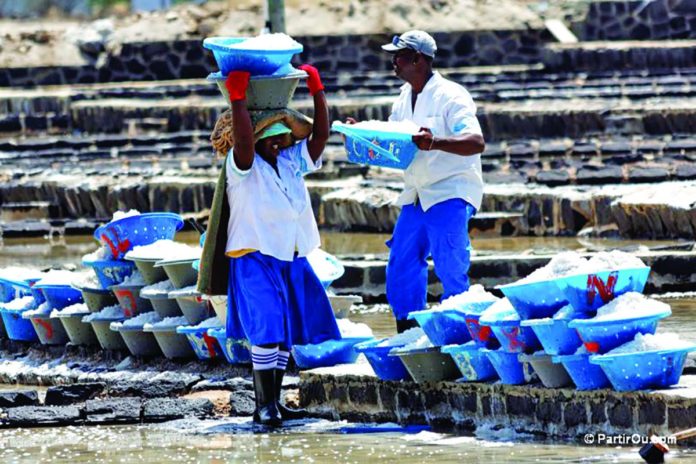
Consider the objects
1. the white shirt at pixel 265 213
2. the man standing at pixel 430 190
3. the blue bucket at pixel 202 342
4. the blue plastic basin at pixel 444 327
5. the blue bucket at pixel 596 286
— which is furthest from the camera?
the blue bucket at pixel 202 342

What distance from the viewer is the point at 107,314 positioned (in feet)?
32.9

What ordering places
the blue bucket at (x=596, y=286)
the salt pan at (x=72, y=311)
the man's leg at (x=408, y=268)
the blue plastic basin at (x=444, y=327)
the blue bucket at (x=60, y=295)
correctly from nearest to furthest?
the blue bucket at (x=596, y=286) < the blue plastic basin at (x=444, y=327) < the man's leg at (x=408, y=268) < the salt pan at (x=72, y=311) < the blue bucket at (x=60, y=295)

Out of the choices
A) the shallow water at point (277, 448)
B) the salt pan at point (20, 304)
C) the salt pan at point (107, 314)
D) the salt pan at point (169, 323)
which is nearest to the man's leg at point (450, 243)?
the shallow water at point (277, 448)

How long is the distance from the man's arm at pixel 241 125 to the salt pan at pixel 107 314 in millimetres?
2275

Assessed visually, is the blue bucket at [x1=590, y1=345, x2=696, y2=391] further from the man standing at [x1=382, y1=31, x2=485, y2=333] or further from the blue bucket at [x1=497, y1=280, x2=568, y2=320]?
the man standing at [x1=382, y1=31, x2=485, y2=333]

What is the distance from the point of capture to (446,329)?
7859 millimetres

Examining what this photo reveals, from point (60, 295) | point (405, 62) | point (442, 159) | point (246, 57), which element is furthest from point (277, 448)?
point (60, 295)

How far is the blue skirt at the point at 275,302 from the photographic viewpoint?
7.96 meters

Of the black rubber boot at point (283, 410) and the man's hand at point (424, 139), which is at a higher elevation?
the man's hand at point (424, 139)

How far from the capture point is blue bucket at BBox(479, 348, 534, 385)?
749 centimetres

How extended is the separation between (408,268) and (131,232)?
186 centimetres

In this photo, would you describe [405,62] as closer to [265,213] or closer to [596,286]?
[265,213]

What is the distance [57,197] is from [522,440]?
46.3 ft

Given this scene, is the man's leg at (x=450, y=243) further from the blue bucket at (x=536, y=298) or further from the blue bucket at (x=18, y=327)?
the blue bucket at (x=18, y=327)
